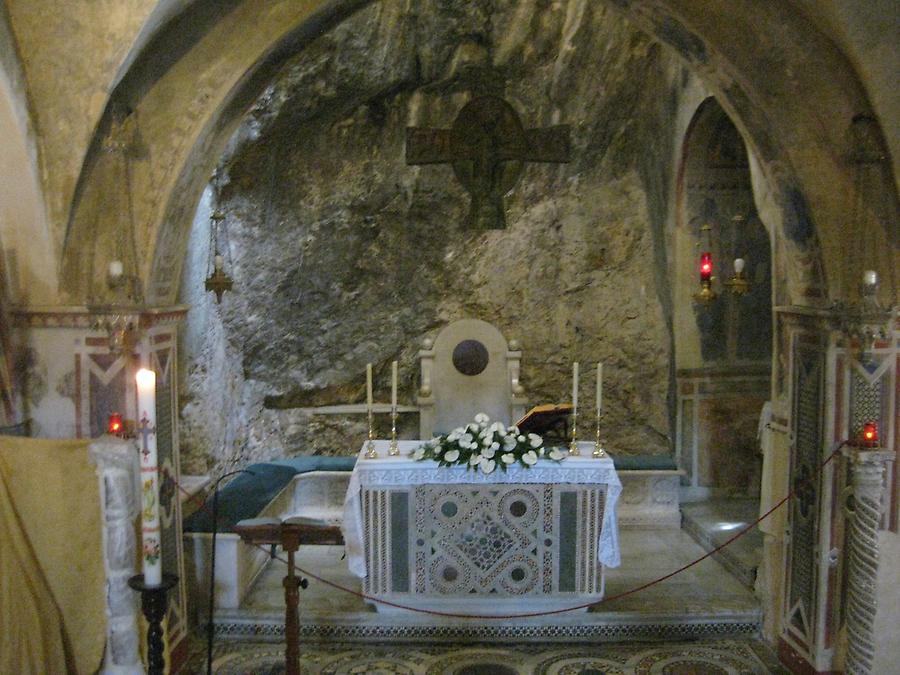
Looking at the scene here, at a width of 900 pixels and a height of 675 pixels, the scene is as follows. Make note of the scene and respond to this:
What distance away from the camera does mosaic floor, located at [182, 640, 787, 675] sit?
19.1ft

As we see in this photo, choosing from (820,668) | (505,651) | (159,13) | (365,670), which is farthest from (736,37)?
(365,670)

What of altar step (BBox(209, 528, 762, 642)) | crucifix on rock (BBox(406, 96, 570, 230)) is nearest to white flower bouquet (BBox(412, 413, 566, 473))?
altar step (BBox(209, 528, 762, 642))

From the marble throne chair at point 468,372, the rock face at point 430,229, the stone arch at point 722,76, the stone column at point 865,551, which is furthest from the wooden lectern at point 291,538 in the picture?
the marble throne chair at point 468,372

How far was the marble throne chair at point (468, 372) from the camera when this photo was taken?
959 centimetres

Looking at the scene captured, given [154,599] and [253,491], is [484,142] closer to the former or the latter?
[253,491]

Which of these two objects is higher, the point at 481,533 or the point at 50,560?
the point at 50,560

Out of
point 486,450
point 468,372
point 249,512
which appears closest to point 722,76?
point 486,450

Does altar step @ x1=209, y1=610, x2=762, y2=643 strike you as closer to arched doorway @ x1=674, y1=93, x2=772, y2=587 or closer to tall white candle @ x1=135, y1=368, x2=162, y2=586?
tall white candle @ x1=135, y1=368, x2=162, y2=586

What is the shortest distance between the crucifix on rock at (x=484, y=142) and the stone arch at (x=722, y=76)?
10.5 ft

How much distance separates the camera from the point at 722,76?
18.5 feet

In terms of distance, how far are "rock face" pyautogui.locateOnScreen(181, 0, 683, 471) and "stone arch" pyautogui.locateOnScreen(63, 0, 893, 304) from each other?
3824mm

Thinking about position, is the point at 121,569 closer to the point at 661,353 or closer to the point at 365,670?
the point at 365,670

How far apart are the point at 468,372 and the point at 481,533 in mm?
3501

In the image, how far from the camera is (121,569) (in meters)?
4.62
